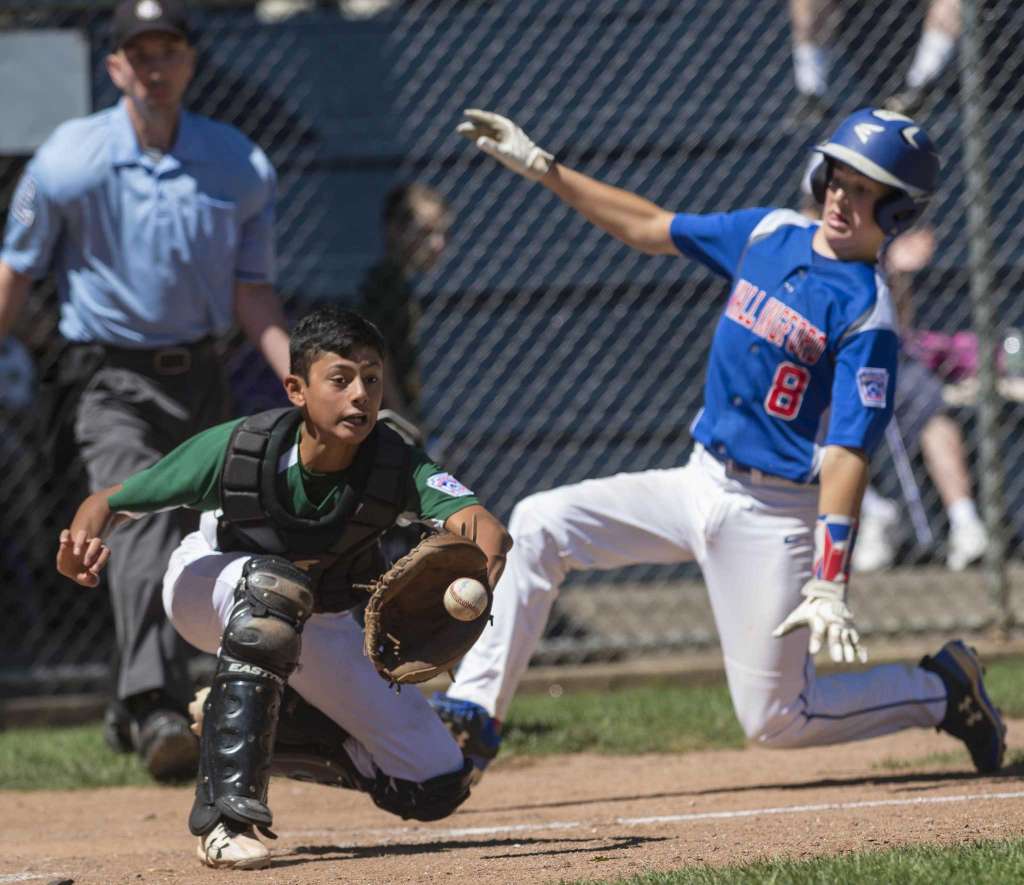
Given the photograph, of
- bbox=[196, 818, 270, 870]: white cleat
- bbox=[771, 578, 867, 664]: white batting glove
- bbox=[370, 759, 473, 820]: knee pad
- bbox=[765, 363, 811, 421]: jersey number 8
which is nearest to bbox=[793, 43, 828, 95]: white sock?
bbox=[765, 363, 811, 421]: jersey number 8

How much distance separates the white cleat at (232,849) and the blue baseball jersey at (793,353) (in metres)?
1.83

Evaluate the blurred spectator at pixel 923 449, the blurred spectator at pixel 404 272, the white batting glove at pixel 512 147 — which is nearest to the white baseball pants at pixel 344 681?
the white batting glove at pixel 512 147

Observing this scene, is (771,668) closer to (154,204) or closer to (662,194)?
(154,204)

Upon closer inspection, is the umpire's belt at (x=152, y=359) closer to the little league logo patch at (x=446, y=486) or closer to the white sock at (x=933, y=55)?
the little league logo patch at (x=446, y=486)

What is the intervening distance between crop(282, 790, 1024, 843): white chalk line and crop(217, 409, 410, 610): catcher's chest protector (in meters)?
0.81

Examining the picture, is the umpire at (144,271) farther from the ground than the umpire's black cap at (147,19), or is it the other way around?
the umpire's black cap at (147,19)

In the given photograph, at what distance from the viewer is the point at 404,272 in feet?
24.4

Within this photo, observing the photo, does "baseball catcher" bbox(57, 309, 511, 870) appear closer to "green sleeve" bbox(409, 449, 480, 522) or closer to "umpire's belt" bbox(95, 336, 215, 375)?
"green sleeve" bbox(409, 449, 480, 522)

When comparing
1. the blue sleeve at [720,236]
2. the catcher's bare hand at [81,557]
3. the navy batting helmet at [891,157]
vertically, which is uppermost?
the navy batting helmet at [891,157]

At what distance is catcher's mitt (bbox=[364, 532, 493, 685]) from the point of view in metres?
3.77

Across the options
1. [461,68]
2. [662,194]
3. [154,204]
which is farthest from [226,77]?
[154,204]

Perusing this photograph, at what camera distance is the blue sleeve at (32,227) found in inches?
225

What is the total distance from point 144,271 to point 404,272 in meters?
1.89

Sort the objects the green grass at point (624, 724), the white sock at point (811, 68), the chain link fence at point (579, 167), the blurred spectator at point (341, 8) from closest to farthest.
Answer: the green grass at point (624, 724) → the white sock at point (811, 68) → the chain link fence at point (579, 167) → the blurred spectator at point (341, 8)
